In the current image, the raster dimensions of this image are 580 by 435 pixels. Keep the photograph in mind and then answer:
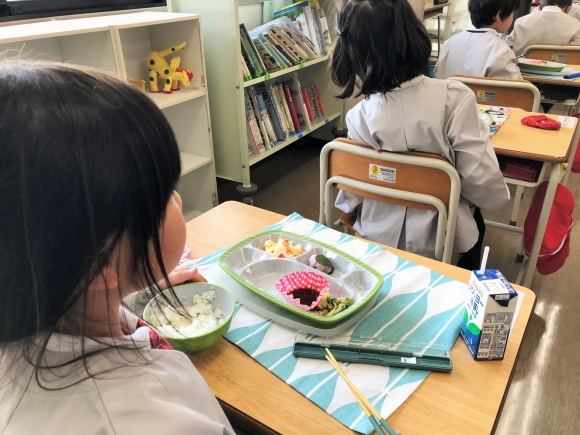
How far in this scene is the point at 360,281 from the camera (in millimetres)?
896

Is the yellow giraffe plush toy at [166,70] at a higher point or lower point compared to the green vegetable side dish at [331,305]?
higher

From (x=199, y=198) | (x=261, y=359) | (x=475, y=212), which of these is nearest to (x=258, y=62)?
(x=199, y=198)

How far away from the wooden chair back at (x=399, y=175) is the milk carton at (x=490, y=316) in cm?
52

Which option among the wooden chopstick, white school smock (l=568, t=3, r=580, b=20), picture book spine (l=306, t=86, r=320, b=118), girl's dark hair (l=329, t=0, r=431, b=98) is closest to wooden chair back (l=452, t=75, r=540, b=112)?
girl's dark hair (l=329, t=0, r=431, b=98)

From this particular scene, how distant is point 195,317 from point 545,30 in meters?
3.50

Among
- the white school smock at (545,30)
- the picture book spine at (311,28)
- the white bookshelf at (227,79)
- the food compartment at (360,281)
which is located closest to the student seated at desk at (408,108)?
the food compartment at (360,281)

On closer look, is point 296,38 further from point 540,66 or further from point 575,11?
point 575,11

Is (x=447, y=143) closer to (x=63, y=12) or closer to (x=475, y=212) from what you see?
(x=475, y=212)

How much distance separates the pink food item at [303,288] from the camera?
0.84 m

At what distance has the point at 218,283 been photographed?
0.90 meters

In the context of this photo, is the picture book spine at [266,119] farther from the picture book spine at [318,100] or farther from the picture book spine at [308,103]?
the picture book spine at [318,100]

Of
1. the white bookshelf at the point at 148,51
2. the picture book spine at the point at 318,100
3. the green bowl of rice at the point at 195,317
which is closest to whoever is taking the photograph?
the green bowl of rice at the point at 195,317

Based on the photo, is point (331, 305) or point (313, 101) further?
point (313, 101)

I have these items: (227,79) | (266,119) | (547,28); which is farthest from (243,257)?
(547,28)
